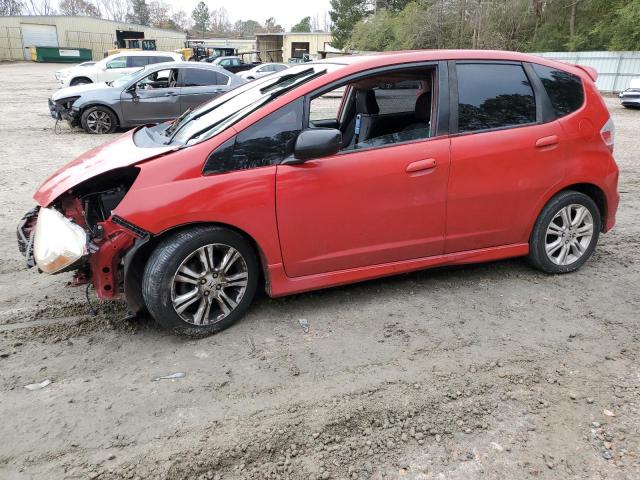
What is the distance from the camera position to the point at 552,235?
13.8ft

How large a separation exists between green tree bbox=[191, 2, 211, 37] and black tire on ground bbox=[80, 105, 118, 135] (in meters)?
116

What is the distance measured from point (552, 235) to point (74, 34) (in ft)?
230

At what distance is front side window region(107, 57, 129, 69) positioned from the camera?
63.5 feet

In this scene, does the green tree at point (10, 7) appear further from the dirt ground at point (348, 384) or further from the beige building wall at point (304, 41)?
the dirt ground at point (348, 384)

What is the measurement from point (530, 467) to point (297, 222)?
1927 millimetres

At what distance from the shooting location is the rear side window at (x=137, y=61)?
728 inches

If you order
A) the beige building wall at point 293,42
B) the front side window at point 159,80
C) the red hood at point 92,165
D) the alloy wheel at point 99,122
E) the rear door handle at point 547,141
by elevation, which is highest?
the beige building wall at point 293,42

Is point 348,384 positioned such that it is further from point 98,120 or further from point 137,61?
point 137,61

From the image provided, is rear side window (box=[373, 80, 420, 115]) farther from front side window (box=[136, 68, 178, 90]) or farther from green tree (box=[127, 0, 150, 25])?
green tree (box=[127, 0, 150, 25])

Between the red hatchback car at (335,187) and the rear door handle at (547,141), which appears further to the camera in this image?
the rear door handle at (547,141)

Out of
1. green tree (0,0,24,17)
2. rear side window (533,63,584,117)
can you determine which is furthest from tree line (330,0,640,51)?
green tree (0,0,24,17)

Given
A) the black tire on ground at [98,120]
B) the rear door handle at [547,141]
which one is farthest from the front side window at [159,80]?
the rear door handle at [547,141]

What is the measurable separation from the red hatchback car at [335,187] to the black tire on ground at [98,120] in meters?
7.85

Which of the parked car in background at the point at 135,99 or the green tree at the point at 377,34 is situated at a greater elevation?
the green tree at the point at 377,34
